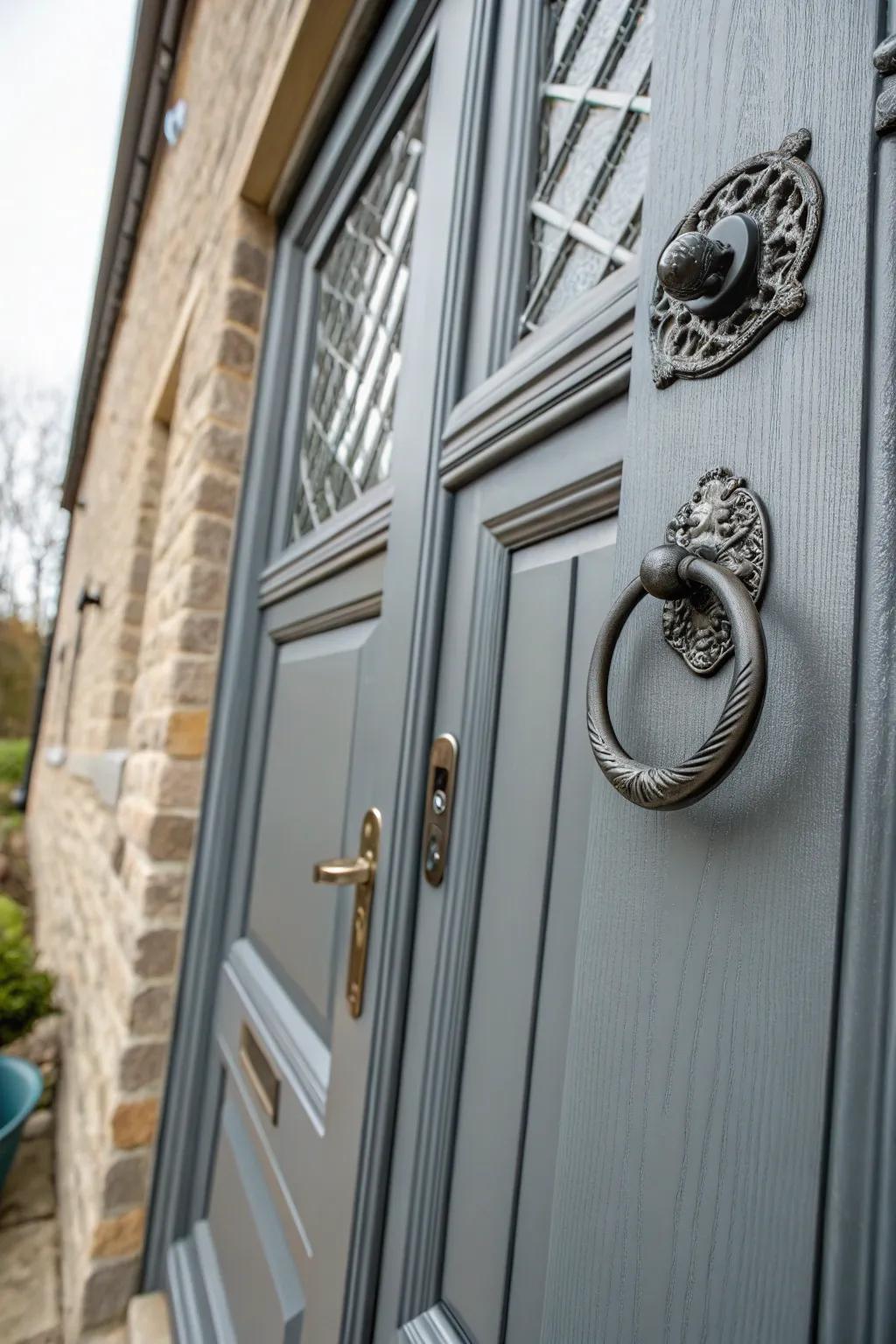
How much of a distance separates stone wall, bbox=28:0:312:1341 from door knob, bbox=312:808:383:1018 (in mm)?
862

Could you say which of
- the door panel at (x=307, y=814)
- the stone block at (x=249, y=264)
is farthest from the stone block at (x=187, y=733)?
the stone block at (x=249, y=264)

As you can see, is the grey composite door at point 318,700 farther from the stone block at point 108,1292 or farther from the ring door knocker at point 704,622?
the ring door knocker at point 704,622

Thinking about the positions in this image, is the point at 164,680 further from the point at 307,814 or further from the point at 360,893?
the point at 360,893

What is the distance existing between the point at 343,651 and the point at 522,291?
2.09 feet

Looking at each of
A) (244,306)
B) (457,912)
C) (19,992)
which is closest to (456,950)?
(457,912)

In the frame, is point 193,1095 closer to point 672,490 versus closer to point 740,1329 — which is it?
point 740,1329

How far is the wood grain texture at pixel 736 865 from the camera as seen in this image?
0.32 metres

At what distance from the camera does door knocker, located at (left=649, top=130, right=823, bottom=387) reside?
1.19 feet

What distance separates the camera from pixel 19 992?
2223 millimetres

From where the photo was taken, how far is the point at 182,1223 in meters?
1.50

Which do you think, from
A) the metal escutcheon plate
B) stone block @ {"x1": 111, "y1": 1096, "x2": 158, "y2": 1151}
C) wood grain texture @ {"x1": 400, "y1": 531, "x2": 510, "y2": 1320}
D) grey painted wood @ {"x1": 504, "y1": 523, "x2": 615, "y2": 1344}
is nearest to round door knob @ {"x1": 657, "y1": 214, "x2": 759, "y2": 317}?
the metal escutcheon plate

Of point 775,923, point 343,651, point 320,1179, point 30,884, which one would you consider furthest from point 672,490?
point 30,884

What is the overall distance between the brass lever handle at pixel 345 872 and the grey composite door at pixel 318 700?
24mm

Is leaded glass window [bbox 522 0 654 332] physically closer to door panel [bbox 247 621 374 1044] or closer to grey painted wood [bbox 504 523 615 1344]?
grey painted wood [bbox 504 523 615 1344]
